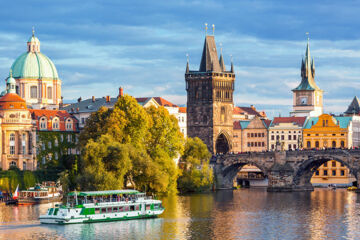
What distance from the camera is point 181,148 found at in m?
137

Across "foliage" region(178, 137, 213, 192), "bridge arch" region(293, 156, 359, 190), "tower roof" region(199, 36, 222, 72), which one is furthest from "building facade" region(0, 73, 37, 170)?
"tower roof" region(199, 36, 222, 72)

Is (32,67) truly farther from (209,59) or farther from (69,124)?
(209,59)

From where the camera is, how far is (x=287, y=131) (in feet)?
645

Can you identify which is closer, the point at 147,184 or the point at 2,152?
the point at 147,184

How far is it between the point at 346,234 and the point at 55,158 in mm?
69217

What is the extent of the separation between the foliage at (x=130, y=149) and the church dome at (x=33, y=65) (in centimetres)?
4071

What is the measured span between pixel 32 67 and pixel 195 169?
45696 millimetres

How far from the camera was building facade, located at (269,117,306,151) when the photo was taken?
639 ft

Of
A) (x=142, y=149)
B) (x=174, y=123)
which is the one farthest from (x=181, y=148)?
(x=142, y=149)

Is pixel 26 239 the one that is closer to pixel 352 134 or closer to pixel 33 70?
pixel 33 70

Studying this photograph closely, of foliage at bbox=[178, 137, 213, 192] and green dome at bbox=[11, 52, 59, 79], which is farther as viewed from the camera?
green dome at bbox=[11, 52, 59, 79]

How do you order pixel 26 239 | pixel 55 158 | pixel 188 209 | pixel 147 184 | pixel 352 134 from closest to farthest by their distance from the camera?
1. pixel 26 239
2. pixel 188 209
3. pixel 147 184
4. pixel 55 158
5. pixel 352 134

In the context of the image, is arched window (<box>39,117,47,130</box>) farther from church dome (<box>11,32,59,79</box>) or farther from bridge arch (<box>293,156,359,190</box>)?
bridge arch (<box>293,156,359,190</box>)

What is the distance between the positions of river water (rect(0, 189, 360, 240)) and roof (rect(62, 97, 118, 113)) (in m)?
41.8
